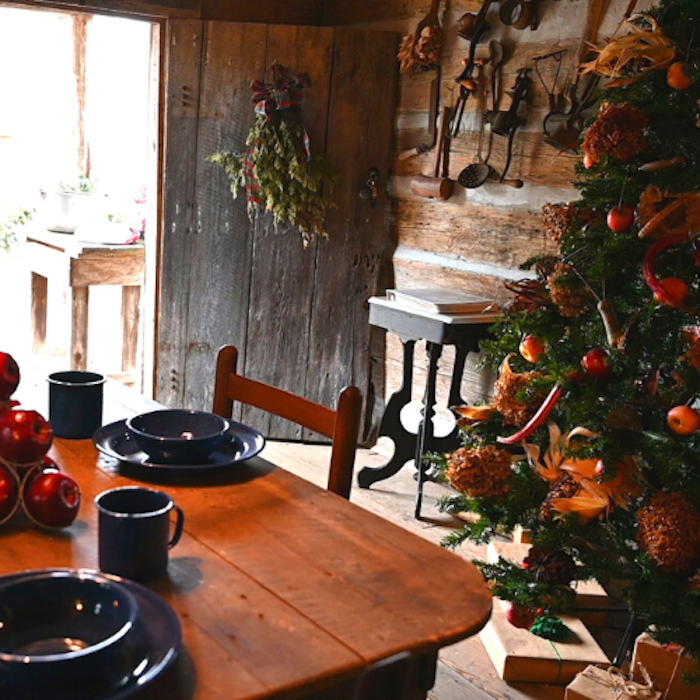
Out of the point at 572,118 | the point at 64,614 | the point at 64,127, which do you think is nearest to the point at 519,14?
the point at 572,118

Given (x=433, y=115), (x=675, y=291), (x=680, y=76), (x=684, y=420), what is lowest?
(x=684, y=420)

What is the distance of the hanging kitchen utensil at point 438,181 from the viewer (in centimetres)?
342

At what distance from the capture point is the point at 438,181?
3469mm

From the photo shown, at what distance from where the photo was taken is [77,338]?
4508 mm

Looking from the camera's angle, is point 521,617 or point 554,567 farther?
point 521,617

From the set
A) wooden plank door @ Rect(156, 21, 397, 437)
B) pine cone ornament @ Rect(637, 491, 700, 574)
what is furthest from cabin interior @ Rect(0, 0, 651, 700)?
pine cone ornament @ Rect(637, 491, 700, 574)

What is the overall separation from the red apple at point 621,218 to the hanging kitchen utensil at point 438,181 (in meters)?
1.42

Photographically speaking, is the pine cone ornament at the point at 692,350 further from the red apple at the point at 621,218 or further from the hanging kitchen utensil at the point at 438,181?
the hanging kitchen utensil at the point at 438,181

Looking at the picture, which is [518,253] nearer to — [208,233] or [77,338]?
[208,233]

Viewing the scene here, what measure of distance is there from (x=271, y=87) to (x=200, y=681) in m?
3.08

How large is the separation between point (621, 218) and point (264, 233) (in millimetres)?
2023

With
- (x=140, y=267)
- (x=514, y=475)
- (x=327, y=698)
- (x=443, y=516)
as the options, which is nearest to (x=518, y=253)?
(x=443, y=516)

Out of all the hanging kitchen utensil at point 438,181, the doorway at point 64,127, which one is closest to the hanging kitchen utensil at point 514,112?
the hanging kitchen utensil at point 438,181

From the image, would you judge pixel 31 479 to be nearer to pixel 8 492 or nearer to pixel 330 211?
pixel 8 492
